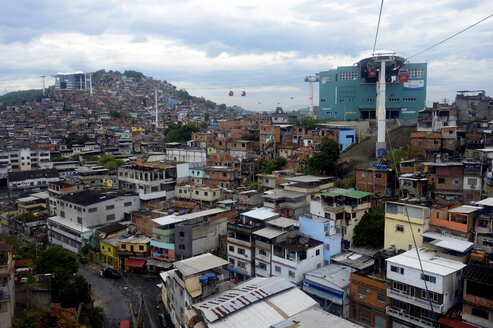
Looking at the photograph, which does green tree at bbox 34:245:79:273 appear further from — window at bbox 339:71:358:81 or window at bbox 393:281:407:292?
window at bbox 339:71:358:81

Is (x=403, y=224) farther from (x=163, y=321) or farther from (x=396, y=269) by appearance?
(x=163, y=321)

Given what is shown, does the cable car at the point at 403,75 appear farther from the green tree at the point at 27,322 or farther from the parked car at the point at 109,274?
the green tree at the point at 27,322

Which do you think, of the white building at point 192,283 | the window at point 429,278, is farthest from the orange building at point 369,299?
the white building at point 192,283

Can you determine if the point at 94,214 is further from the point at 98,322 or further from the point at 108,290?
the point at 98,322

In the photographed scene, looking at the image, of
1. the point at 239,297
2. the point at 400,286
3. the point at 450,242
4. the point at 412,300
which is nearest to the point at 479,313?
the point at 412,300

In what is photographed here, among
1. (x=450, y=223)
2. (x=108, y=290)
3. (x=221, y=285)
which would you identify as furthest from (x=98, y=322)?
(x=450, y=223)

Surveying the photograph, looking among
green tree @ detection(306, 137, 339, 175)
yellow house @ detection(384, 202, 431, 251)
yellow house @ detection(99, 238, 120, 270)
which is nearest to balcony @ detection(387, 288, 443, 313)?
yellow house @ detection(384, 202, 431, 251)
